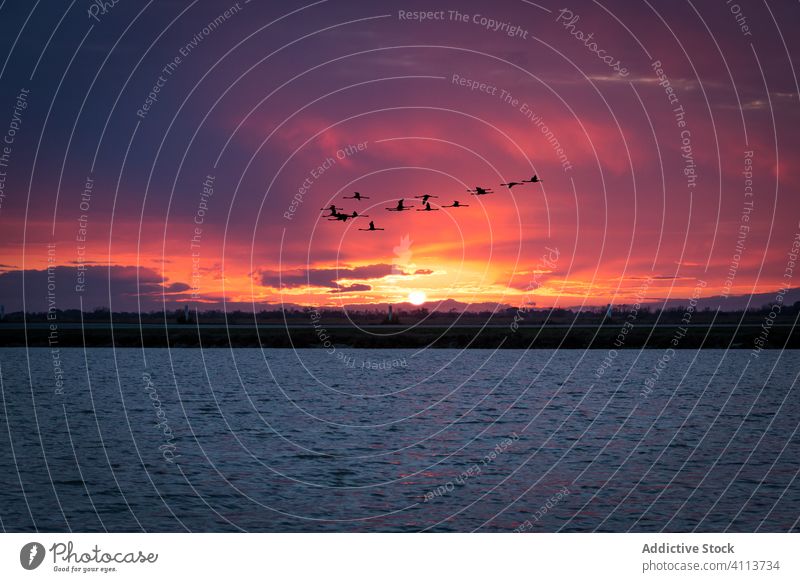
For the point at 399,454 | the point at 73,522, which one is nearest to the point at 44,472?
the point at 73,522

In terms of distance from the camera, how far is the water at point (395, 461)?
143 ft

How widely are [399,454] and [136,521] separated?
2590 cm

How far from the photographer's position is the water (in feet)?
143

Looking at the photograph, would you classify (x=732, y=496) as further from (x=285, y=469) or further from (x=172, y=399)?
(x=172, y=399)

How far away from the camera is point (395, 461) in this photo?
61062 mm

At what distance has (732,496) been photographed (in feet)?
161

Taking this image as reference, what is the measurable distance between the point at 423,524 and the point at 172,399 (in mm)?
79548

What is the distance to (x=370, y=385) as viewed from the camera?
148250 millimetres

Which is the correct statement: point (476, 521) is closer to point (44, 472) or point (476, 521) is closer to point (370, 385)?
point (44, 472)

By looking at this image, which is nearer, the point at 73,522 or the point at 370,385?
the point at 73,522
